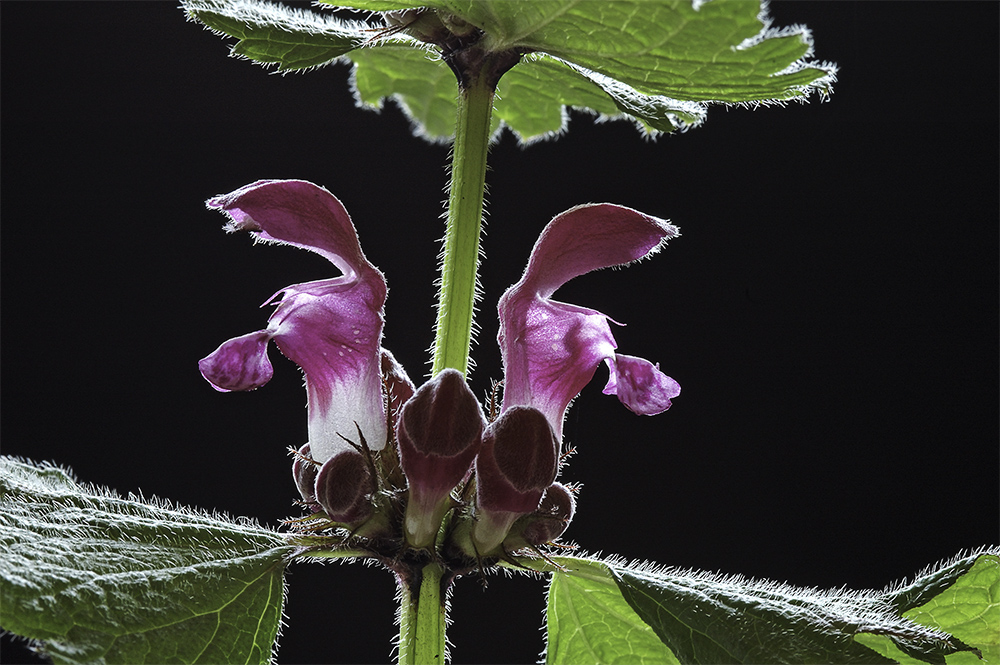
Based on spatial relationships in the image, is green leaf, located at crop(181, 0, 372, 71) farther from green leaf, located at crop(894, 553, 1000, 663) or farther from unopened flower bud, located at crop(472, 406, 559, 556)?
green leaf, located at crop(894, 553, 1000, 663)

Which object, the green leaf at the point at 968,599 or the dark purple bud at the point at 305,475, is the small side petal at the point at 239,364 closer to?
the dark purple bud at the point at 305,475

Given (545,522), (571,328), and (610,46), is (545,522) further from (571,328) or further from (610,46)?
(610,46)

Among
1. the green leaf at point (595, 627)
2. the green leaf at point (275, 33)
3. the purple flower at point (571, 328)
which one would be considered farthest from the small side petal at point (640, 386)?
the green leaf at point (275, 33)

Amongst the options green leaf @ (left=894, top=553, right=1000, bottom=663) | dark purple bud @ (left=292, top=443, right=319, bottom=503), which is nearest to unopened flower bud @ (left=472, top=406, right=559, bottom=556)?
dark purple bud @ (left=292, top=443, right=319, bottom=503)

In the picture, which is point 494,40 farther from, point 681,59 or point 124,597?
point 124,597

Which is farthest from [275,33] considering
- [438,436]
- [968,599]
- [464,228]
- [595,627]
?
[968,599]

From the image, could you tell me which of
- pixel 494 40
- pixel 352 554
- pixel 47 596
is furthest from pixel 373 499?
pixel 494 40
